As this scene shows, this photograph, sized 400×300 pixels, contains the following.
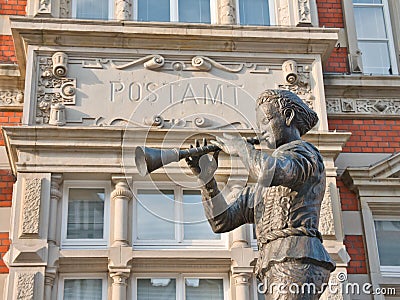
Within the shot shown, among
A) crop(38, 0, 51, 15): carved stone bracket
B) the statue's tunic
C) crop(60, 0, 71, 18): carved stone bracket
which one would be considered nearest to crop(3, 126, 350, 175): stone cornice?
crop(38, 0, 51, 15): carved stone bracket

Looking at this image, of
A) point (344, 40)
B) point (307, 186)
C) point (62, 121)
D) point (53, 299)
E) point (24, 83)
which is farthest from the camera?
point (344, 40)

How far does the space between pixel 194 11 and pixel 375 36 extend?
2.64 m

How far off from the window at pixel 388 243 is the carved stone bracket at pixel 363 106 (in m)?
1.44

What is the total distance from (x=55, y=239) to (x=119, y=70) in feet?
7.29

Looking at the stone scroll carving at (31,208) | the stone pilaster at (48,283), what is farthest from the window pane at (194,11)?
A: the stone pilaster at (48,283)

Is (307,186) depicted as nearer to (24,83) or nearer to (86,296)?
(86,296)

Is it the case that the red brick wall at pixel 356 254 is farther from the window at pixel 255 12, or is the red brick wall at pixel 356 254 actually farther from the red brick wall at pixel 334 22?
the window at pixel 255 12

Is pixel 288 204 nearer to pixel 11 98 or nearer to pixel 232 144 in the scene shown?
pixel 232 144

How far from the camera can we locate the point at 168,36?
9.09 meters

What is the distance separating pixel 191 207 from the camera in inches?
Answer: 340

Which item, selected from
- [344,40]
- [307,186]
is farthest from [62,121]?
[307,186]

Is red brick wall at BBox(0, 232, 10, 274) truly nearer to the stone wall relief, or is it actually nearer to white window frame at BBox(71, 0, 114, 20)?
the stone wall relief

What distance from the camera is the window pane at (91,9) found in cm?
956

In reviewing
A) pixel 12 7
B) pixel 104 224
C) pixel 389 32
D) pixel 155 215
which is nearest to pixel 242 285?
pixel 155 215
